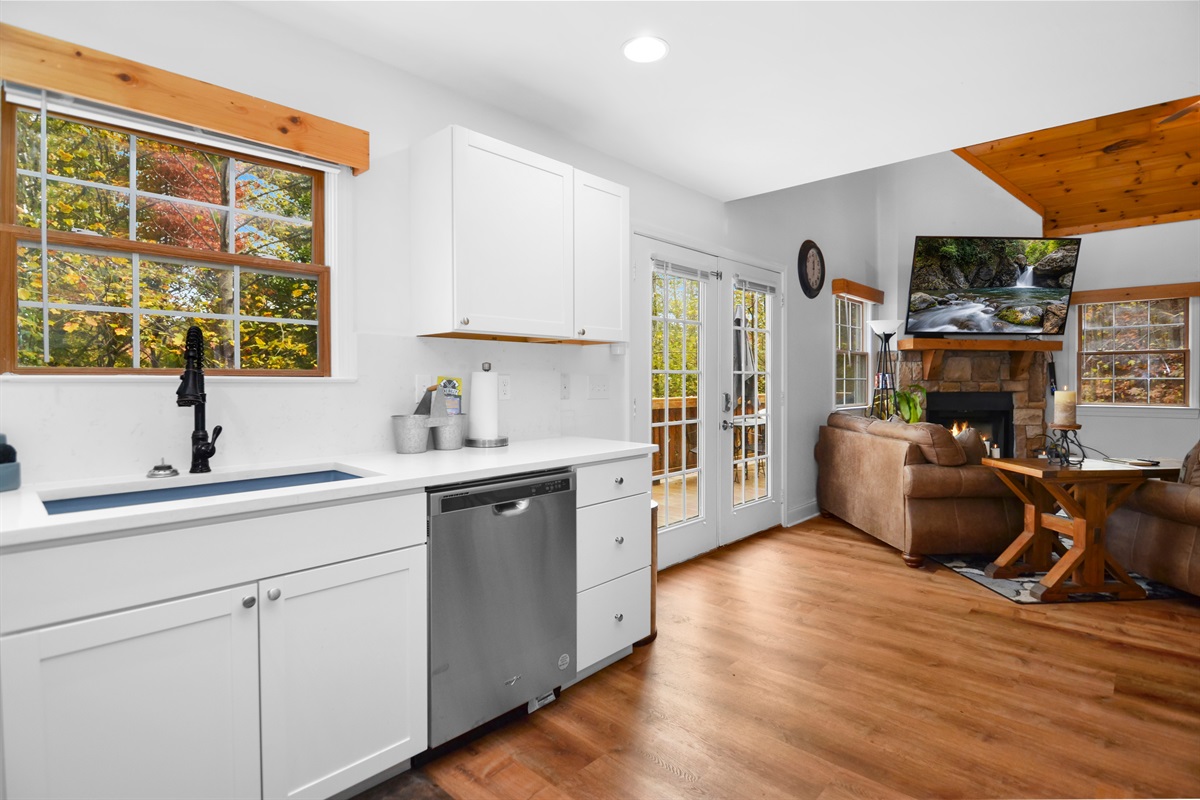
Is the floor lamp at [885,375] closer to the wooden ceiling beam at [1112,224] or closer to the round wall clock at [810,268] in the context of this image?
the round wall clock at [810,268]

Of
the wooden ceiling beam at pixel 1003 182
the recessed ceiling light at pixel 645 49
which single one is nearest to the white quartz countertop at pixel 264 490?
the recessed ceiling light at pixel 645 49

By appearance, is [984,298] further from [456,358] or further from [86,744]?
[86,744]

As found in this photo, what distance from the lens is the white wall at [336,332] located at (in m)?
1.68

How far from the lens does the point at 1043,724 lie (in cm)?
200

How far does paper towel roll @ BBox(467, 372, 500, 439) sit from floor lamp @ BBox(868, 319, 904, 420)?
3979mm

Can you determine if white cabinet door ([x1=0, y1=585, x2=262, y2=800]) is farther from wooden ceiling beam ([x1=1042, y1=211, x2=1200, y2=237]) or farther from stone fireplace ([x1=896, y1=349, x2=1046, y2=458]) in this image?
wooden ceiling beam ([x1=1042, y1=211, x2=1200, y2=237])

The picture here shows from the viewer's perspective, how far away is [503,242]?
7.69ft

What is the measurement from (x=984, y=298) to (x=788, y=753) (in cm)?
509

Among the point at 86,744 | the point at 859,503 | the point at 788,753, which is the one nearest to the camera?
the point at 86,744

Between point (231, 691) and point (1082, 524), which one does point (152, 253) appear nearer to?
point (231, 691)

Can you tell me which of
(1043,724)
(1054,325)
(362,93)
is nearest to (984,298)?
(1054,325)

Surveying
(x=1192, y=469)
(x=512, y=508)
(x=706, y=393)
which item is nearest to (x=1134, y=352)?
(x=1192, y=469)

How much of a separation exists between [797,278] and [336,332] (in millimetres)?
3683

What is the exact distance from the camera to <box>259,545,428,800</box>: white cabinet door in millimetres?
1485
